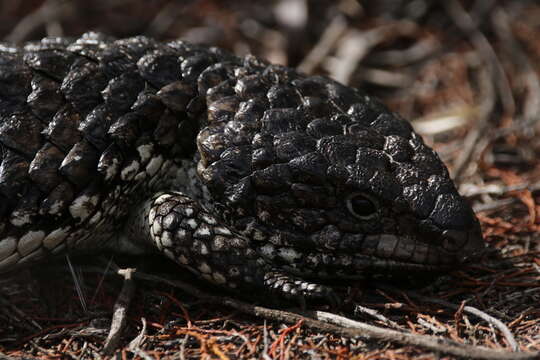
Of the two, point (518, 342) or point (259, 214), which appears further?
point (259, 214)

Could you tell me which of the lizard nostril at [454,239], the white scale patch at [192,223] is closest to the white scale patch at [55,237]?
the white scale patch at [192,223]

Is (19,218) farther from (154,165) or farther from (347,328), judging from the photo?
(347,328)

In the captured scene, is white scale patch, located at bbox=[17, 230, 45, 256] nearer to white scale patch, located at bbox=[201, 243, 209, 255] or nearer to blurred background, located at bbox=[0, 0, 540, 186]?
white scale patch, located at bbox=[201, 243, 209, 255]

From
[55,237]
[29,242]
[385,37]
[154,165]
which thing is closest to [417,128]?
[385,37]

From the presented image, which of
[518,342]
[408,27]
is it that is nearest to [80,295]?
[518,342]

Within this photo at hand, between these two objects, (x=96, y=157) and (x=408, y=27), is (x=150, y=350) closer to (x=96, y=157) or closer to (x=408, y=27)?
(x=96, y=157)

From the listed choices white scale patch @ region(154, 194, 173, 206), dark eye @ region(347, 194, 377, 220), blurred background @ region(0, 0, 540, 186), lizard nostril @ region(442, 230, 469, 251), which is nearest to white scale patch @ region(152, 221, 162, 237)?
white scale patch @ region(154, 194, 173, 206)

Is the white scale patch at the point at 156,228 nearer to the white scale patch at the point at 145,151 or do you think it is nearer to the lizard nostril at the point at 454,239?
the white scale patch at the point at 145,151
